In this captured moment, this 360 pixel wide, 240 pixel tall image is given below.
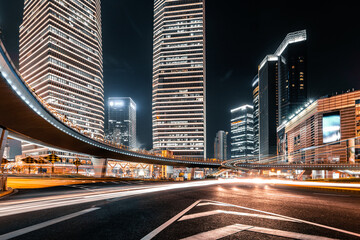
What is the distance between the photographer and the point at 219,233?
449 cm

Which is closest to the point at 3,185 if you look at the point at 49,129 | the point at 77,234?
the point at 77,234

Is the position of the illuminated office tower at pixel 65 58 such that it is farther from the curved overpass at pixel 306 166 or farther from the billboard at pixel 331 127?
the billboard at pixel 331 127

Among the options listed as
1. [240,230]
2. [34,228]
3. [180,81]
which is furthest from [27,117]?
[180,81]

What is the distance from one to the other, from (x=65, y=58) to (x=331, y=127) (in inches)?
6213

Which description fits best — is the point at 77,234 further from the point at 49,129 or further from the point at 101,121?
the point at 101,121

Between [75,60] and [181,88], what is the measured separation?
7577 cm

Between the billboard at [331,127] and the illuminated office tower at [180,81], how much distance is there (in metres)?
77.7

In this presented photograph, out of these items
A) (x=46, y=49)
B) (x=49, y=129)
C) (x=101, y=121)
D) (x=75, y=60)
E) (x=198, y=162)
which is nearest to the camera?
(x=49, y=129)

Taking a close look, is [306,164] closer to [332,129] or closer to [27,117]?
[332,129]

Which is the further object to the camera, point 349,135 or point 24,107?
point 349,135

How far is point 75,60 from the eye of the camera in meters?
138

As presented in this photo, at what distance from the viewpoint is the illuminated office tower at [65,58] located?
126625mm

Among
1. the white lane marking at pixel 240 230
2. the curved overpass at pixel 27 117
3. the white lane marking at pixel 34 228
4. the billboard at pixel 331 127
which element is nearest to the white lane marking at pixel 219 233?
the white lane marking at pixel 240 230

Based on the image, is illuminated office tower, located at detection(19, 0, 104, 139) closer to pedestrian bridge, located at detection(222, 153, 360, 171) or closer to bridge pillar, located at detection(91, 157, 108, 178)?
bridge pillar, located at detection(91, 157, 108, 178)
